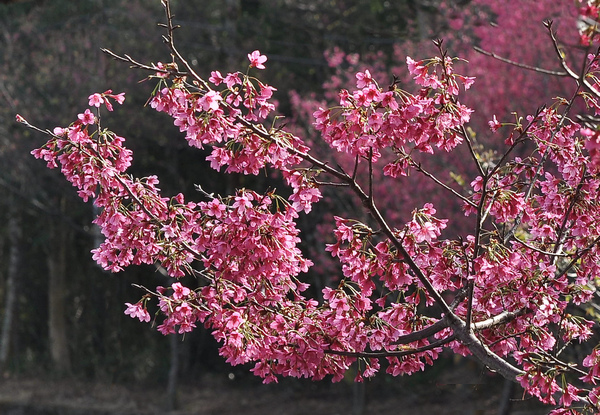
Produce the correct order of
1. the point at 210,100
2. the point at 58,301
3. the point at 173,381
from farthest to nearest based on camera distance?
1. the point at 58,301
2. the point at 173,381
3. the point at 210,100

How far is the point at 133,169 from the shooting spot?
1307cm

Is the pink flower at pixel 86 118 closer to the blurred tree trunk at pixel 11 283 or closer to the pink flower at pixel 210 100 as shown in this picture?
the pink flower at pixel 210 100

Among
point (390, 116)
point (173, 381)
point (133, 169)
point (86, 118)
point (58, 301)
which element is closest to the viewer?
point (390, 116)

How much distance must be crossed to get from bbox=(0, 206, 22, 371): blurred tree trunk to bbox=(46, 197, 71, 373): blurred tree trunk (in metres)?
0.57

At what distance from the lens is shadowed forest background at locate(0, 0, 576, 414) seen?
12398 millimetres

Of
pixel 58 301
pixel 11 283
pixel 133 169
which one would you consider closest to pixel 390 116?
pixel 133 169

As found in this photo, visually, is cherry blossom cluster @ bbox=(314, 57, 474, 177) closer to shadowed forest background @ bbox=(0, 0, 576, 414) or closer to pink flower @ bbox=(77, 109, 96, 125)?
pink flower @ bbox=(77, 109, 96, 125)

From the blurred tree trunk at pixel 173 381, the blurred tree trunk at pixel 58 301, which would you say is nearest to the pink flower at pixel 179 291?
the blurred tree trunk at pixel 173 381

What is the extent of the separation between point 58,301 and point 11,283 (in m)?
0.87

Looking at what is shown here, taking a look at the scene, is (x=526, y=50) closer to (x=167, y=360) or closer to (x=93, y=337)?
(x=167, y=360)

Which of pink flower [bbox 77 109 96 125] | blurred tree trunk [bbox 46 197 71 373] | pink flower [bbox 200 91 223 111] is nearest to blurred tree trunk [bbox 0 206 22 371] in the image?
blurred tree trunk [bbox 46 197 71 373]

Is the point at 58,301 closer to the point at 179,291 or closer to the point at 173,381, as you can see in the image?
the point at 173,381

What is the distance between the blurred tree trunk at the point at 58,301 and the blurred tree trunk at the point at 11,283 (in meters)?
0.57

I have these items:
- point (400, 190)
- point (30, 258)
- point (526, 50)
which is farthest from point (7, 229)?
point (526, 50)
